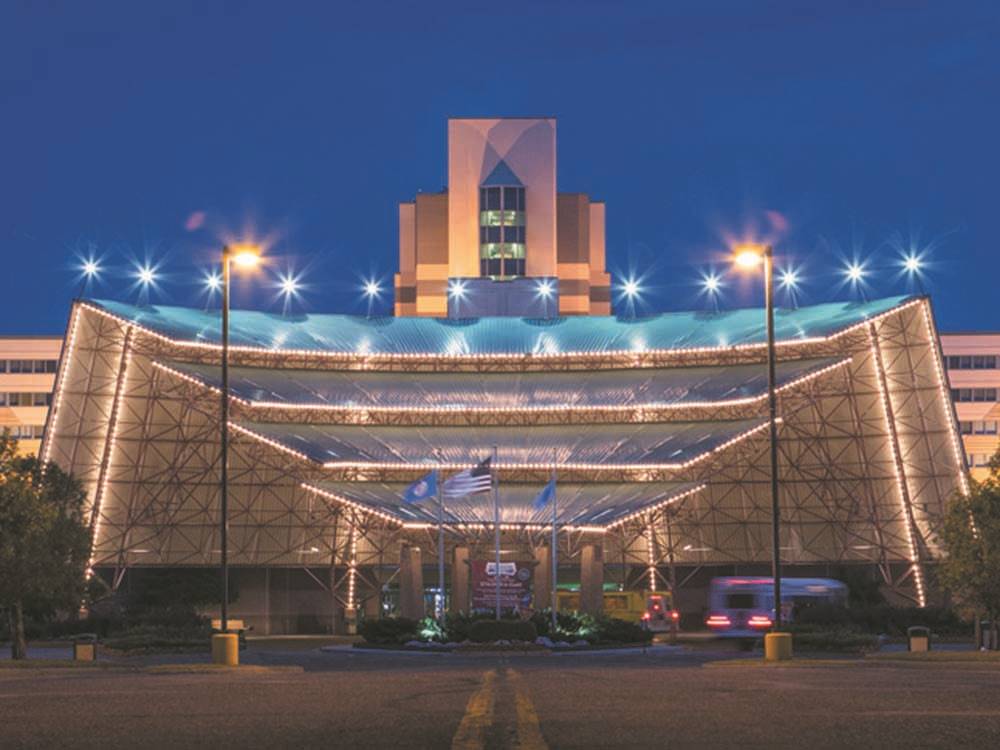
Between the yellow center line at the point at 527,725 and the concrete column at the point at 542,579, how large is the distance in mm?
53349

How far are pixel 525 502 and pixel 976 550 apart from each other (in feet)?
114

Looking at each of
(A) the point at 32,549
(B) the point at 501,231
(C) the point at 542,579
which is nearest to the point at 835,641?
(A) the point at 32,549

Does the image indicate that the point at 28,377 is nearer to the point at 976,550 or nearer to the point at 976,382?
the point at 976,382

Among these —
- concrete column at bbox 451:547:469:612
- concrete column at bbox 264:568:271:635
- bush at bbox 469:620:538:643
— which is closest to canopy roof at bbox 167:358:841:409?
concrete column at bbox 264:568:271:635

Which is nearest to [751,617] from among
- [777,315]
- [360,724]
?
[777,315]

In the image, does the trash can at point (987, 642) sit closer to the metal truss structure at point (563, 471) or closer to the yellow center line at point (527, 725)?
the metal truss structure at point (563, 471)

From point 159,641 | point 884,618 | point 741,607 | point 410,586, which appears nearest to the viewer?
point 159,641

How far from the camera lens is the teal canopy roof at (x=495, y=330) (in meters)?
97.1

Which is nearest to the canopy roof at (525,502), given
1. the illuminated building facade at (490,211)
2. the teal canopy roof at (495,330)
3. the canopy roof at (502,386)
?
the canopy roof at (502,386)

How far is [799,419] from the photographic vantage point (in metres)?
97.6

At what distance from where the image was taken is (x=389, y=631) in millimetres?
67375

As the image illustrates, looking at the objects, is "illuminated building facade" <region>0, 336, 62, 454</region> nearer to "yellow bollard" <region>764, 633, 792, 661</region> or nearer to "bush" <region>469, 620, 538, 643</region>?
"bush" <region>469, 620, 538, 643</region>

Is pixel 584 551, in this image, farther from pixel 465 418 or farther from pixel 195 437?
pixel 195 437

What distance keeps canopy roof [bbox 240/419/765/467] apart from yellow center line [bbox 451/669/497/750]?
5999cm
